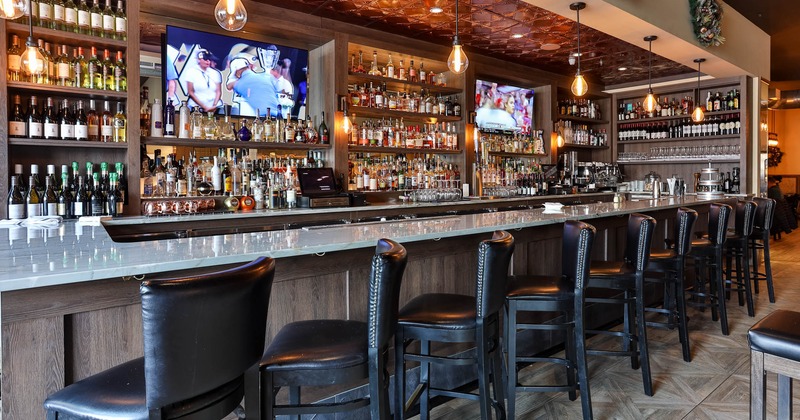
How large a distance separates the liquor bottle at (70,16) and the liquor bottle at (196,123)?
1042mm

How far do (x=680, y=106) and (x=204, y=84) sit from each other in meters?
7.17

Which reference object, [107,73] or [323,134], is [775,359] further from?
[107,73]

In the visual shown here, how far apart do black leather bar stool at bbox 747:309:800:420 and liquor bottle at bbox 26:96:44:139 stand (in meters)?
4.30

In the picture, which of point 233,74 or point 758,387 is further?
point 233,74

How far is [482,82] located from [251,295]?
5948mm

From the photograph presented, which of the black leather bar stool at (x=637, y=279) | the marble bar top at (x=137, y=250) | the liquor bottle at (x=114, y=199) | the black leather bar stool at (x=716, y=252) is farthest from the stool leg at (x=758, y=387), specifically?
the liquor bottle at (x=114, y=199)

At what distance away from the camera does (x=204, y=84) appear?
4461mm

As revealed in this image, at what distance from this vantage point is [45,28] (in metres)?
3.52

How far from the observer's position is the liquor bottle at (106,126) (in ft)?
12.3

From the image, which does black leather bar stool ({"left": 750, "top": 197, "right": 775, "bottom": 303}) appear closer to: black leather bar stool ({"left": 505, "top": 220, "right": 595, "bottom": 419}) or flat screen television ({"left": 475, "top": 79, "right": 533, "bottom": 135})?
flat screen television ({"left": 475, "top": 79, "right": 533, "bottom": 135})

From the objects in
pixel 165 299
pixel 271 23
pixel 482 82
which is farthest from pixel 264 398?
pixel 482 82

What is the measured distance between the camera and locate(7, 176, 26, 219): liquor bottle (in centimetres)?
337

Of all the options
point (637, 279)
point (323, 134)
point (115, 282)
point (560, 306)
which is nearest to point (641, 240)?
point (637, 279)

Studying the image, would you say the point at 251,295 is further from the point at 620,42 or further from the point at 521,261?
the point at 620,42
